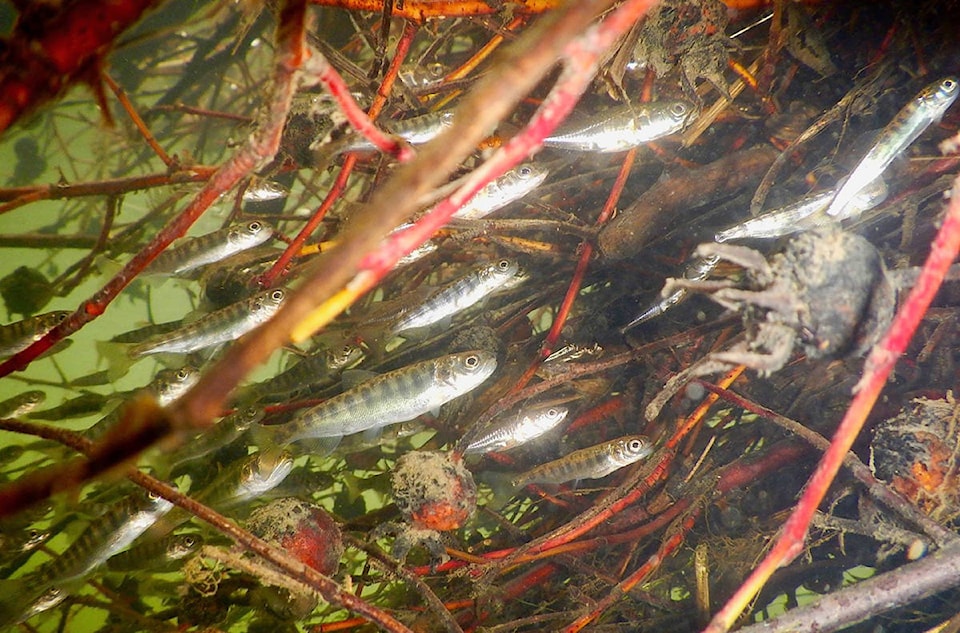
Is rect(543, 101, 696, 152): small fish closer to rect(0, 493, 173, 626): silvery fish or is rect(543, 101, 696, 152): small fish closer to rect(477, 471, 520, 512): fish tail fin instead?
rect(477, 471, 520, 512): fish tail fin

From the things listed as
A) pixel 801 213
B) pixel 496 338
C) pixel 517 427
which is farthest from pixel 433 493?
pixel 801 213

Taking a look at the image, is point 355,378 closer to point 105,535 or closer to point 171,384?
point 171,384

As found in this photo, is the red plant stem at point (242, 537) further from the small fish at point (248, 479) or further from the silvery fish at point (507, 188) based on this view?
the silvery fish at point (507, 188)

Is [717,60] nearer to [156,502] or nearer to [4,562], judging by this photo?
[156,502]

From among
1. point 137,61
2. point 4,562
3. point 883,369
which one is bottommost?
point 4,562

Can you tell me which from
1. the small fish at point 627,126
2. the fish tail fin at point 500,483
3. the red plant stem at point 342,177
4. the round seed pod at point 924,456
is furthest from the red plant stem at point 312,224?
the round seed pod at point 924,456

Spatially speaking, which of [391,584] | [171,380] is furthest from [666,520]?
[171,380]
